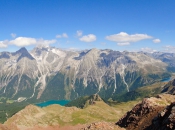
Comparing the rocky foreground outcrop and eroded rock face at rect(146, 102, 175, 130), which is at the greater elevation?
eroded rock face at rect(146, 102, 175, 130)

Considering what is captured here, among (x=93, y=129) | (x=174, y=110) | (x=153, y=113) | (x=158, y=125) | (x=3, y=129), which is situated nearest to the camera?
(x=174, y=110)

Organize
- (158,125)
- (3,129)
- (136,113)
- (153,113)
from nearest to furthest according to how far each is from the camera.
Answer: (158,125) → (153,113) → (136,113) → (3,129)

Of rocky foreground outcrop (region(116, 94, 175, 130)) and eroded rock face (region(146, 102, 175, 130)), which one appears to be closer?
eroded rock face (region(146, 102, 175, 130))

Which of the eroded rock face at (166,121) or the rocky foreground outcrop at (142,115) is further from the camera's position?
the rocky foreground outcrop at (142,115)

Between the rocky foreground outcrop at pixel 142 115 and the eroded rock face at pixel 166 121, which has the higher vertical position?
the eroded rock face at pixel 166 121

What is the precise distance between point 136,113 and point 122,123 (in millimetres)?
6454

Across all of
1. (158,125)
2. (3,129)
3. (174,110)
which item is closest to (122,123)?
(158,125)

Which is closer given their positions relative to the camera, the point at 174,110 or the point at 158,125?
the point at 174,110

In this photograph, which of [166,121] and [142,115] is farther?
[142,115]

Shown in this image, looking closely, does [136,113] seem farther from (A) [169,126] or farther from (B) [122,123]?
(A) [169,126]

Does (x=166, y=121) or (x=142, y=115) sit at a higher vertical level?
(x=166, y=121)

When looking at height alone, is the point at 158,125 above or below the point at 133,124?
above

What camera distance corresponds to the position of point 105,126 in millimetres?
68750

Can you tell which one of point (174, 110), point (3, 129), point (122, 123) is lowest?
point (3, 129)
